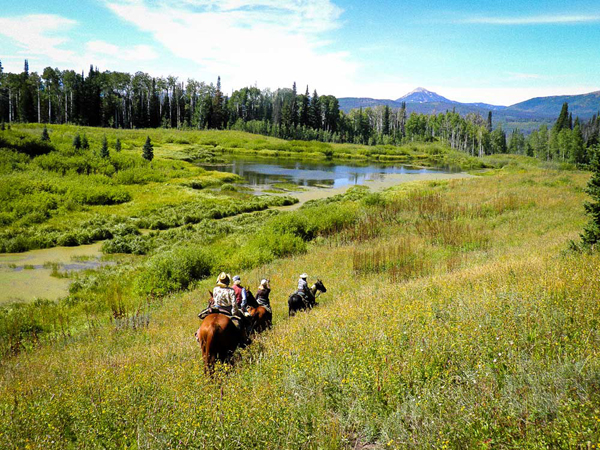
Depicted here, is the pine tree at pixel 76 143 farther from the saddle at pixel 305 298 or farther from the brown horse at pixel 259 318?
the brown horse at pixel 259 318

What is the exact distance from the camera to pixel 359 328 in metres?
7.00

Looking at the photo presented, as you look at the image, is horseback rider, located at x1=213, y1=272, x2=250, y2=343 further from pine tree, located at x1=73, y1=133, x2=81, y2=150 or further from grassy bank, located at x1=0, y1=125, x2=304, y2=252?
pine tree, located at x1=73, y1=133, x2=81, y2=150

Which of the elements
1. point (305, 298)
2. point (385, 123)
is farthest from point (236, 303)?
point (385, 123)

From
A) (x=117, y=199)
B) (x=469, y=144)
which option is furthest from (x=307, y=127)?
(x=117, y=199)

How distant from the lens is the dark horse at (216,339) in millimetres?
7098

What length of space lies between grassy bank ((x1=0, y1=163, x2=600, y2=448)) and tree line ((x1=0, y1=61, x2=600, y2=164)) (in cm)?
7225

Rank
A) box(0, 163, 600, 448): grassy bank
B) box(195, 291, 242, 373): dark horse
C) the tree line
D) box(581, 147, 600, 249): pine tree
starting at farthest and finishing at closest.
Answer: the tree line → box(581, 147, 600, 249): pine tree → box(195, 291, 242, 373): dark horse → box(0, 163, 600, 448): grassy bank

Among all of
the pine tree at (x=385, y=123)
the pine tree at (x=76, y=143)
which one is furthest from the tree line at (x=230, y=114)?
the pine tree at (x=76, y=143)

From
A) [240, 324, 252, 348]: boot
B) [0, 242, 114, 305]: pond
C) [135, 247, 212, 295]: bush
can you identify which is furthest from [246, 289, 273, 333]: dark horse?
[0, 242, 114, 305]: pond

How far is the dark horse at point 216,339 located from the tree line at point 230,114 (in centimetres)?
7524

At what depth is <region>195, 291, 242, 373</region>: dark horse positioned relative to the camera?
7098 mm

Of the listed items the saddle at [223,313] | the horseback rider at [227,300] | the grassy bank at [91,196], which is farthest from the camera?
the grassy bank at [91,196]

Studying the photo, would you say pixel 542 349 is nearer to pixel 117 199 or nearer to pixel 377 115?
pixel 117 199

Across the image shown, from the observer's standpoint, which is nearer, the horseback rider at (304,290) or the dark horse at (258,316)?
the dark horse at (258,316)
